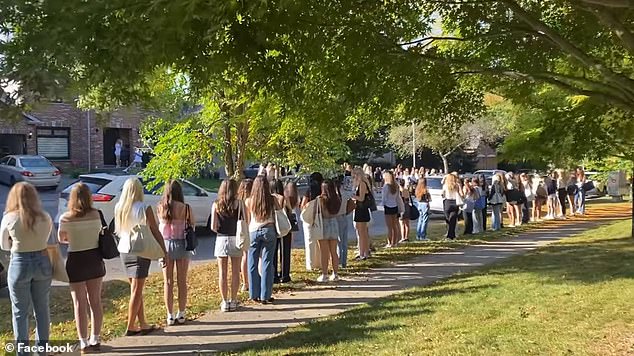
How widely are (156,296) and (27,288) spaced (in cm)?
336

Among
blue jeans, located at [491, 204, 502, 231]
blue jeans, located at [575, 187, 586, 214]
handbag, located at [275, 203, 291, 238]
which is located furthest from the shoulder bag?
blue jeans, located at [575, 187, 586, 214]

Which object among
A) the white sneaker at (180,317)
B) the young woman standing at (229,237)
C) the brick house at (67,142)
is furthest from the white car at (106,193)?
the brick house at (67,142)

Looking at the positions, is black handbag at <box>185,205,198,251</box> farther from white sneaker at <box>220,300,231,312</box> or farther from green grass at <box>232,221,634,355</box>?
green grass at <box>232,221,634,355</box>

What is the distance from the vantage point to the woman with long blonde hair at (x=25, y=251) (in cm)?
550

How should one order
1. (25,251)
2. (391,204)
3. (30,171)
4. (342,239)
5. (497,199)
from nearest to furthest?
(25,251)
(342,239)
(391,204)
(497,199)
(30,171)

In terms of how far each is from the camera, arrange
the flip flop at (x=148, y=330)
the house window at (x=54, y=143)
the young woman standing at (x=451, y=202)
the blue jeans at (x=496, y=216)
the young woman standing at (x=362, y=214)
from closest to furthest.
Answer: the flip flop at (x=148, y=330) → the young woman standing at (x=362, y=214) → the young woman standing at (x=451, y=202) → the blue jeans at (x=496, y=216) → the house window at (x=54, y=143)

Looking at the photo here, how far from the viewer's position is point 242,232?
7934 millimetres

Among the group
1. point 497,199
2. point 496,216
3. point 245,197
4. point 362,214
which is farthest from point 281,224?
point 496,216

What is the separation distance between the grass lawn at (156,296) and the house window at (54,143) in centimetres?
2641

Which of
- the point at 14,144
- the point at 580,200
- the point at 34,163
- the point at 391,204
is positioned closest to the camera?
the point at 391,204

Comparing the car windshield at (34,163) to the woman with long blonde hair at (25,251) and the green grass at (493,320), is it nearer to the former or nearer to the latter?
the green grass at (493,320)

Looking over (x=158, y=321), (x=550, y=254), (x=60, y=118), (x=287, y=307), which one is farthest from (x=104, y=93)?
→ (x=60, y=118)

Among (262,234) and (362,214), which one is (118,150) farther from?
(262,234)

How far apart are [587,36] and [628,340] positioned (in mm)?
3893
